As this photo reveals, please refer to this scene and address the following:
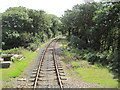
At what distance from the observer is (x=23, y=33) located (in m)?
37.6

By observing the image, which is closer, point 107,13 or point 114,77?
point 114,77

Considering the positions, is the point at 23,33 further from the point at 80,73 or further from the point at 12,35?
A: the point at 80,73

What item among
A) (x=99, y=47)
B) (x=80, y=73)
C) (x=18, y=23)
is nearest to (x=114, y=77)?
(x=80, y=73)

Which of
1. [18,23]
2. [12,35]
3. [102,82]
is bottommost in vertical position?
[102,82]

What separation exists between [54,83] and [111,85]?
10.9ft

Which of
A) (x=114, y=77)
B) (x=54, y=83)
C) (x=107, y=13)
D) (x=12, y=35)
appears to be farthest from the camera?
(x=12, y=35)

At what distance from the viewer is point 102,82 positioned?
1094 cm

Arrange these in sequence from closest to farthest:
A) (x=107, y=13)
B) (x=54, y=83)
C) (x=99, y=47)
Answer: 1. (x=54, y=83)
2. (x=107, y=13)
3. (x=99, y=47)

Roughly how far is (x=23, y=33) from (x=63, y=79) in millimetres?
27294

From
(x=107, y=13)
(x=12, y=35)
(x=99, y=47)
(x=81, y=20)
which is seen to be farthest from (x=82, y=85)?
(x=12, y=35)

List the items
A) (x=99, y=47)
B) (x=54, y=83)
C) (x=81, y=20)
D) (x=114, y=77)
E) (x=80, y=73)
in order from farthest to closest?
1. (x=81, y=20)
2. (x=99, y=47)
3. (x=80, y=73)
4. (x=114, y=77)
5. (x=54, y=83)

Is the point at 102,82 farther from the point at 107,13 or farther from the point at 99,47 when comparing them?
the point at 99,47

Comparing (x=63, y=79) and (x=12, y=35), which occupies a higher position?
(x=12, y=35)

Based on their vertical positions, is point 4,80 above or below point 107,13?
below
